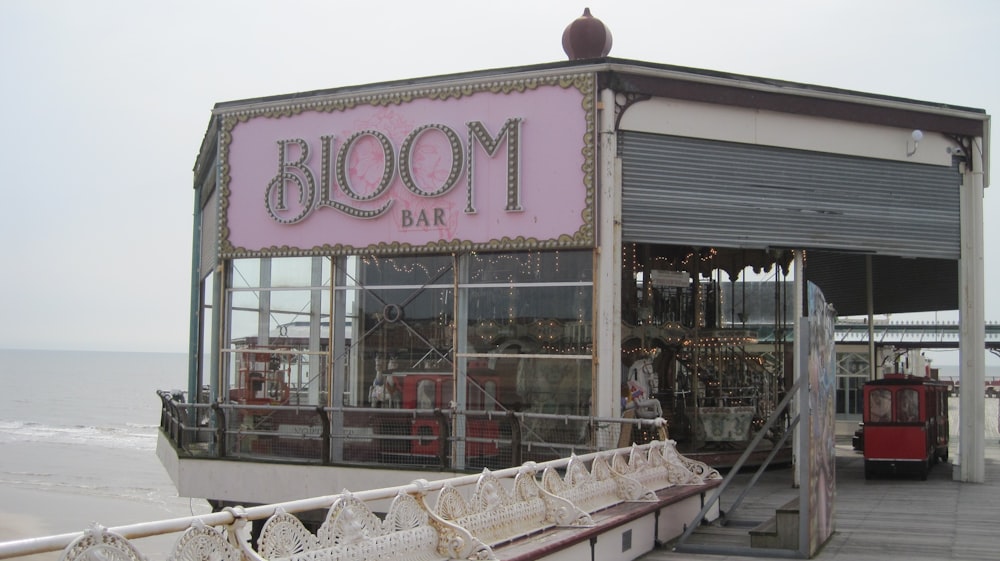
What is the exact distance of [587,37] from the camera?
72.7 ft

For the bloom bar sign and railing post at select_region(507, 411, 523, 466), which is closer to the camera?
railing post at select_region(507, 411, 523, 466)


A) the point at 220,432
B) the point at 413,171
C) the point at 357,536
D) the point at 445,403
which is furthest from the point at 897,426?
the point at 357,536

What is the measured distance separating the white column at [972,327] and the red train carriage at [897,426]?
70 cm

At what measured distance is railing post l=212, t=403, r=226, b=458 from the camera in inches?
769

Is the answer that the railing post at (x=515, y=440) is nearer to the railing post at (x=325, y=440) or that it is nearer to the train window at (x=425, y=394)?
the train window at (x=425, y=394)

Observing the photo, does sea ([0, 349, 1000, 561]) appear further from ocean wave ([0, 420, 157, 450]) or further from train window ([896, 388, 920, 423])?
train window ([896, 388, 920, 423])

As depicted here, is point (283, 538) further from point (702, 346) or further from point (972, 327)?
point (702, 346)

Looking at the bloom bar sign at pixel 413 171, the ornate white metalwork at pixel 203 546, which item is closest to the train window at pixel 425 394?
the bloom bar sign at pixel 413 171

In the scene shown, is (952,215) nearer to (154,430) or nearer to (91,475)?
(91,475)

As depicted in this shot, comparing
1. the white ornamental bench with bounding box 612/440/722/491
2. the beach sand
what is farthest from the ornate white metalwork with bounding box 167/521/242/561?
the beach sand

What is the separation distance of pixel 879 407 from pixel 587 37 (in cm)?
899

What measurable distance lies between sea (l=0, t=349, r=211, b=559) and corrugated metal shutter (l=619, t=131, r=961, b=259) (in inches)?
391

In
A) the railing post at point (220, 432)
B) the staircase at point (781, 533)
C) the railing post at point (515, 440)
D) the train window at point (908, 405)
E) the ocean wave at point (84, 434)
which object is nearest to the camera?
the staircase at point (781, 533)

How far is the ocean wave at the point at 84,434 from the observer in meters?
76.7
